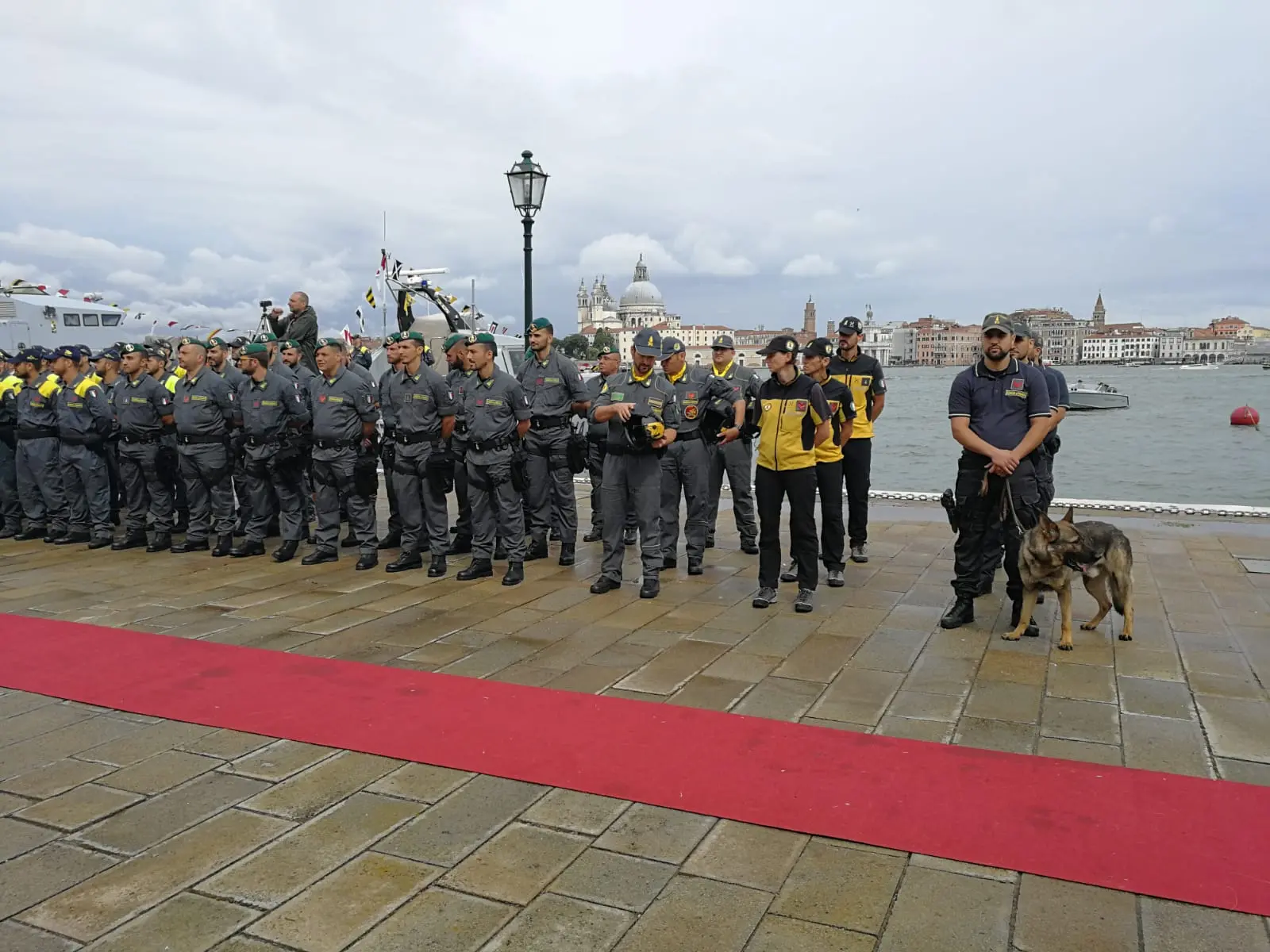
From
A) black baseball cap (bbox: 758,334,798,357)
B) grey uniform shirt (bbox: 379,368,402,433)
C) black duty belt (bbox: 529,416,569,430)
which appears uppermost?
black baseball cap (bbox: 758,334,798,357)

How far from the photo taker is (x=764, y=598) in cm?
598

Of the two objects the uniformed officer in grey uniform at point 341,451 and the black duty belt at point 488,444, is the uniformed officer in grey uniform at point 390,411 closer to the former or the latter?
the uniformed officer in grey uniform at point 341,451

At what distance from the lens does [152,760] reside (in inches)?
147

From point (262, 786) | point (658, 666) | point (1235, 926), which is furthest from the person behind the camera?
point (658, 666)

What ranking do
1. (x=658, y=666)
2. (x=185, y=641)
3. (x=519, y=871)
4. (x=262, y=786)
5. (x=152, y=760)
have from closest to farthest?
(x=519, y=871)
(x=262, y=786)
(x=152, y=760)
(x=658, y=666)
(x=185, y=641)

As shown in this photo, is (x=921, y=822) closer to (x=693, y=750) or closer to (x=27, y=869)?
(x=693, y=750)

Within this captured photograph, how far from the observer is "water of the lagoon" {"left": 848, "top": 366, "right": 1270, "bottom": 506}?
1920cm

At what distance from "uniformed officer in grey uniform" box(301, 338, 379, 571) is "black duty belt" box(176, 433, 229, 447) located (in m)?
1.03

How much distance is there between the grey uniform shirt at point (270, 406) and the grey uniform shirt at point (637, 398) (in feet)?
9.32

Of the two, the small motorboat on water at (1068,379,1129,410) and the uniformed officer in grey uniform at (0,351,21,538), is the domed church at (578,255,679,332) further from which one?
the uniformed officer in grey uniform at (0,351,21,538)

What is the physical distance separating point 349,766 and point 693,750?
1440mm

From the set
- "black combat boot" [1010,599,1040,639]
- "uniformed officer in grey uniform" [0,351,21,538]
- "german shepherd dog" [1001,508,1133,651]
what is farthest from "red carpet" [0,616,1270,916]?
"uniformed officer in grey uniform" [0,351,21,538]

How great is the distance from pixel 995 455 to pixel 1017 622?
3.56 feet

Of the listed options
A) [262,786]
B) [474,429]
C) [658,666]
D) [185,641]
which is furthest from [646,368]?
[262,786]
